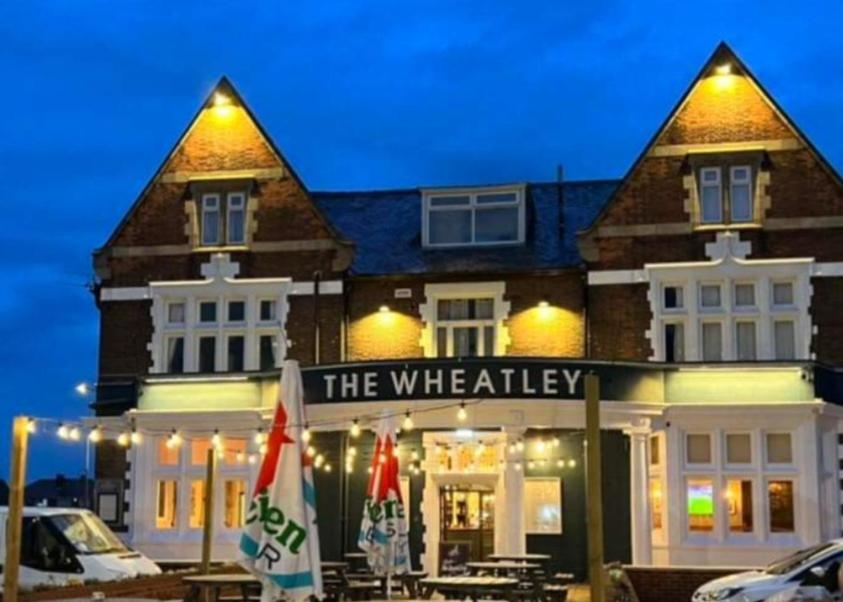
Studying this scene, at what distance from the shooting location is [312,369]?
23625 mm

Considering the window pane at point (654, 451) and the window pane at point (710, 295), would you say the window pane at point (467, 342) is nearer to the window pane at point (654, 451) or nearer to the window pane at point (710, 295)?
the window pane at point (654, 451)

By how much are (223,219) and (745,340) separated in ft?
35.6

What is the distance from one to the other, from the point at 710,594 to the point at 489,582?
9.86 feet

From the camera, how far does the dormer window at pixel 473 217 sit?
27188 mm

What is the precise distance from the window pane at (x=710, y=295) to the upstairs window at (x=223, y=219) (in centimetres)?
934

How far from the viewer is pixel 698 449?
2391 cm

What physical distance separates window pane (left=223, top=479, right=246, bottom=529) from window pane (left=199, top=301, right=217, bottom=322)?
3.44 meters

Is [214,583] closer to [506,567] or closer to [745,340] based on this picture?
[506,567]

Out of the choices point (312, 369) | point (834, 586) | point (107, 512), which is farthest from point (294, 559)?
point (107, 512)

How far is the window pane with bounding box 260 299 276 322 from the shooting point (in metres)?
26.6

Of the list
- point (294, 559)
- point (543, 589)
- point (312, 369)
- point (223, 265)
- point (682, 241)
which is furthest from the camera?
point (223, 265)

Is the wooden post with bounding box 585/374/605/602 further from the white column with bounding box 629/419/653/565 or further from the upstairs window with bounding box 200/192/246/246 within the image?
the upstairs window with bounding box 200/192/246/246

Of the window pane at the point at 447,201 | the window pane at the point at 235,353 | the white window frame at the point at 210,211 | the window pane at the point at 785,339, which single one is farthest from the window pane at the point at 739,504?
the white window frame at the point at 210,211

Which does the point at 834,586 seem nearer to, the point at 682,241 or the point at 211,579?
the point at 211,579
